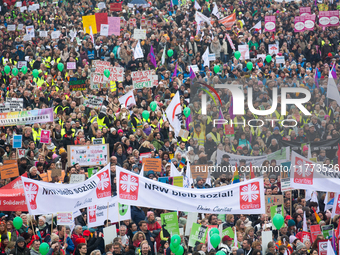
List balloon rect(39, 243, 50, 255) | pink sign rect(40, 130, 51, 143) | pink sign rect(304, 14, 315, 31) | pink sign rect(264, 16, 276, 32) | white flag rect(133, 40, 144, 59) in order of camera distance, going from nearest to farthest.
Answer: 1. balloon rect(39, 243, 50, 255)
2. pink sign rect(40, 130, 51, 143)
3. white flag rect(133, 40, 144, 59)
4. pink sign rect(304, 14, 315, 31)
5. pink sign rect(264, 16, 276, 32)

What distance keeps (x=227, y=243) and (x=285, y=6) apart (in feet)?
53.0

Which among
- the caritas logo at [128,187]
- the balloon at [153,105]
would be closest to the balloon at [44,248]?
the caritas logo at [128,187]

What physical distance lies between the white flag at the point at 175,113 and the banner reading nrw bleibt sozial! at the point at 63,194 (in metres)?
5.15

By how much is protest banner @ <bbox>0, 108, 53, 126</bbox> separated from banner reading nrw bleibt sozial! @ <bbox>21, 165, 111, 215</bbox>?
427 cm

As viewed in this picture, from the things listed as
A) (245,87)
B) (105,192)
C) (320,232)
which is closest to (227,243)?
(320,232)

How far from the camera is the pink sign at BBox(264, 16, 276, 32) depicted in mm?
20422

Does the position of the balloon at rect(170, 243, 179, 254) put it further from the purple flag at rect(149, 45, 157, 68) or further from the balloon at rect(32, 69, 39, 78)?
the balloon at rect(32, 69, 39, 78)

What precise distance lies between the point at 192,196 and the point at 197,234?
27.1 inches

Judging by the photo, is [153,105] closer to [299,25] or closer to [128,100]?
[128,100]

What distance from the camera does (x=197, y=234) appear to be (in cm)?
943

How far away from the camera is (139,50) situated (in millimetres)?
18734

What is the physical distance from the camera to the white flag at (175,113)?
14836mm

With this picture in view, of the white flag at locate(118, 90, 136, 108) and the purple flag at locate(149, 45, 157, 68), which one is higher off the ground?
the purple flag at locate(149, 45, 157, 68)

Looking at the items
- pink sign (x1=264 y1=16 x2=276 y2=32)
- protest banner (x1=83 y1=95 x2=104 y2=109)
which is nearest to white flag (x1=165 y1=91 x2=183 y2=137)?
protest banner (x1=83 y1=95 x2=104 y2=109)
